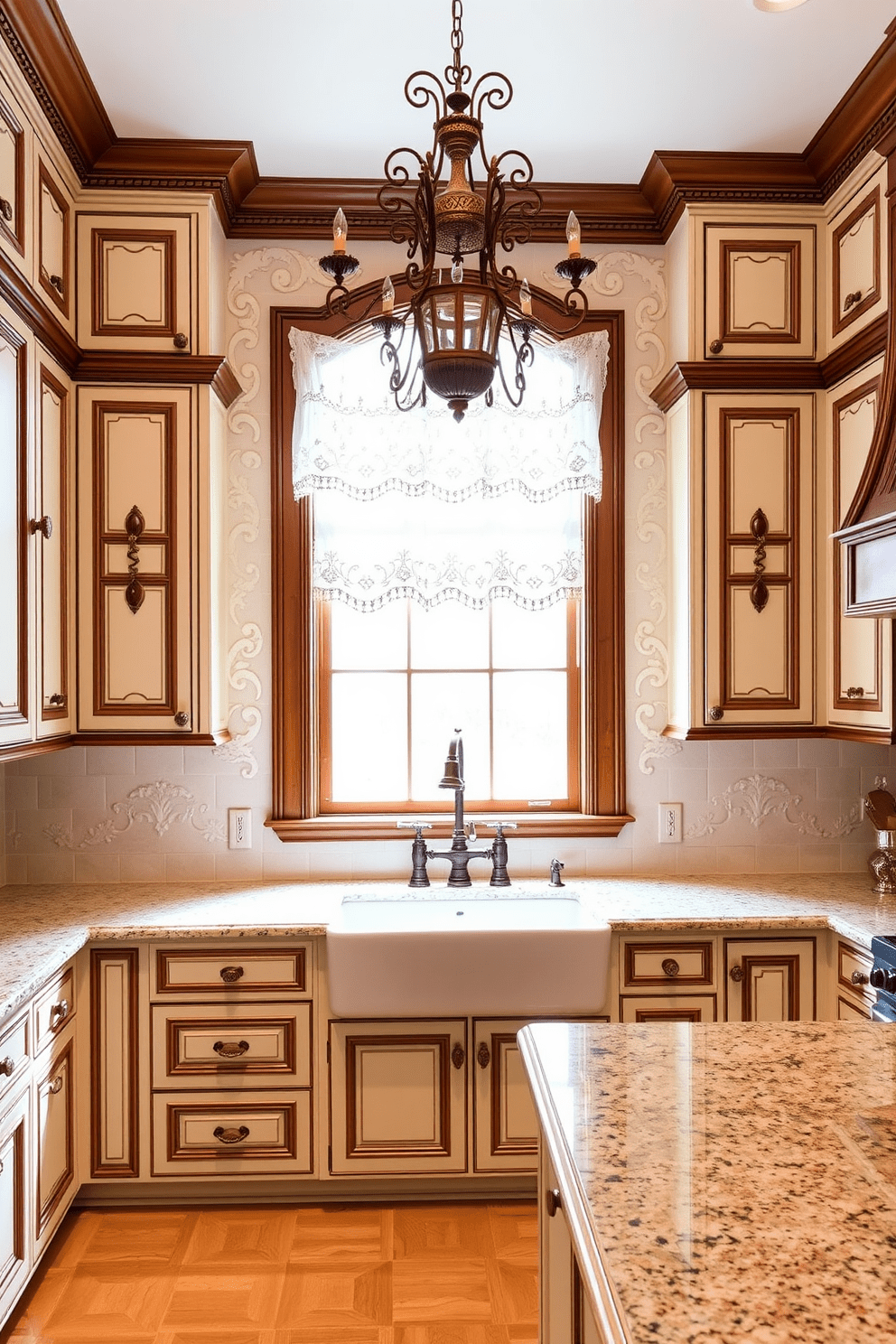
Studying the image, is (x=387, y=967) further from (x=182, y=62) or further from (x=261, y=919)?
(x=182, y=62)

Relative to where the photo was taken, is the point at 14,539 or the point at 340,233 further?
the point at 14,539

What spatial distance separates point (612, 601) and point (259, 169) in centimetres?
174

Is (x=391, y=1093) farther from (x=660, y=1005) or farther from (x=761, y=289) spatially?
(x=761, y=289)

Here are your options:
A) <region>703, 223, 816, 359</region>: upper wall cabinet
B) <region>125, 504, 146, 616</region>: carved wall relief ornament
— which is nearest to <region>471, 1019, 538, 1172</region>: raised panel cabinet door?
<region>125, 504, 146, 616</region>: carved wall relief ornament

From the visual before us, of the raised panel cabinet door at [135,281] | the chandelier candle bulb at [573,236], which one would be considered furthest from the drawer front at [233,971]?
the chandelier candle bulb at [573,236]

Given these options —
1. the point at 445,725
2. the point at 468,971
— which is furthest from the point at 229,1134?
the point at 445,725

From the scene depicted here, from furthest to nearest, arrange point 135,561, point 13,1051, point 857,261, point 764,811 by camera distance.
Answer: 1. point 764,811
2. point 135,561
3. point 857,261
4. point 13,1051

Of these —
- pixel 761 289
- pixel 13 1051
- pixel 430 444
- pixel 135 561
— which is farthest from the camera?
pixel 430 444

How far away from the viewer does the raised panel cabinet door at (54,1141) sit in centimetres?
233

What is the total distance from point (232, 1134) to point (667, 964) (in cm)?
126

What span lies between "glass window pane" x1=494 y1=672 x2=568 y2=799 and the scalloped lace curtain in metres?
0.29

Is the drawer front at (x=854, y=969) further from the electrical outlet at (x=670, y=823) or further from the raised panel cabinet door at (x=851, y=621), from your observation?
the electrical outlet at (x=670, y=823)

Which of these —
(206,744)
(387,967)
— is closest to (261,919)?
(387,967)

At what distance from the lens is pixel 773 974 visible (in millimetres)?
2756
